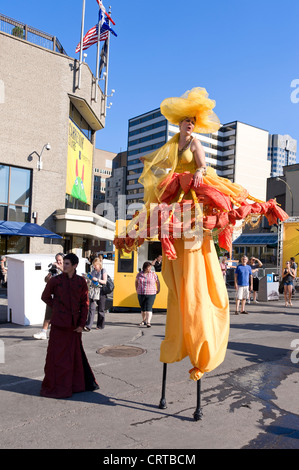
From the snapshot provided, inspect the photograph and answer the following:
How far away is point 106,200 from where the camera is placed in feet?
413

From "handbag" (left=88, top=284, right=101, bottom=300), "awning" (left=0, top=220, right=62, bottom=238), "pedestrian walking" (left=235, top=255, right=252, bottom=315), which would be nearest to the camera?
"handbag" (left=88, top=284, right=101, bottom=300)

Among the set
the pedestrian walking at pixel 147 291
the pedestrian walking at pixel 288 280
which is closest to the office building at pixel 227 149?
the pedestrian walking at pixel 288 280

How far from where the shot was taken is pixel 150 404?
4.59 metres

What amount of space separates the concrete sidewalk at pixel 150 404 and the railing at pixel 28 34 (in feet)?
65.0

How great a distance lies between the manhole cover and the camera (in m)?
7.11

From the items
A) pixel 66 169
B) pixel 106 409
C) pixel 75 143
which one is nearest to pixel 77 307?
pixel 106 409

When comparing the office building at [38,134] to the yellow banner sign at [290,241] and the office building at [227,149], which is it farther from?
the office building at [227,149]

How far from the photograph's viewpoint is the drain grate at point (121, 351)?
7.11 m

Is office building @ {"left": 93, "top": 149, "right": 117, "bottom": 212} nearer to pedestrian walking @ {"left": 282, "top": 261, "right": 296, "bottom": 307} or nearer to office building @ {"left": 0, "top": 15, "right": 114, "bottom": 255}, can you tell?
office building @ {"left": 0, "top": 15, "right": 114, "bottom": 255}

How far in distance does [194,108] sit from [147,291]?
667 cm

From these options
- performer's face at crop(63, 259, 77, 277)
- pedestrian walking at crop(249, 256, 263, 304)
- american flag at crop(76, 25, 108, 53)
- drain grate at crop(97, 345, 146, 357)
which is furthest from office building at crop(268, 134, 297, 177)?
performer's face at crop(63, 259, 77, 277)

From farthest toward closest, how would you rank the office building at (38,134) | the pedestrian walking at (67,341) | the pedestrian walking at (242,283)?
the office building at (38,134) < the pedestrian walking at (242,283) < the pedestrian walking at (67,341)

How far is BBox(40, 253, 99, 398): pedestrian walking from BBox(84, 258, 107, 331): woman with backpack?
14.2 ft

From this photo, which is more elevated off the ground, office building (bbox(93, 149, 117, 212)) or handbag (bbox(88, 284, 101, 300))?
office building (bbox(93, 149, 117, 212))
